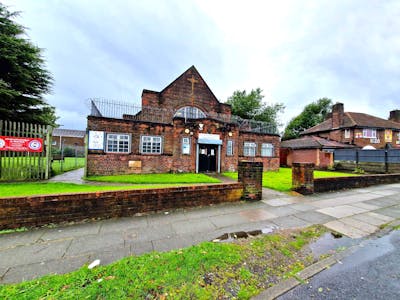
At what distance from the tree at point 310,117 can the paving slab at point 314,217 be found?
37.6 meters

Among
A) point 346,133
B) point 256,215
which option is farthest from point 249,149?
point 346,133

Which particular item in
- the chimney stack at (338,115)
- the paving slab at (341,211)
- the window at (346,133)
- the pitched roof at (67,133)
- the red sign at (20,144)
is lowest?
the paving slab at (341,211)

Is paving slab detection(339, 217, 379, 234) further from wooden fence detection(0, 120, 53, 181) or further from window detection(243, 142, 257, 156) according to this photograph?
wooden fence detection(0, 120, 53, 181)

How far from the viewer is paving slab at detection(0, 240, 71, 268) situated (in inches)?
98.2

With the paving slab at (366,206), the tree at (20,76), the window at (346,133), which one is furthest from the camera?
the window at (346,133)

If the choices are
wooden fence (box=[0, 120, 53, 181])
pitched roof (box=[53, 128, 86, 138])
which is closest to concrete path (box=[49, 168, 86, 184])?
wooden fence (box=[0, 120, 53, 181])

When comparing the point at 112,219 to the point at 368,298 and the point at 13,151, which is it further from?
the point at 13,151

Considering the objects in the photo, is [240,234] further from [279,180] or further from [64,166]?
[64,166]

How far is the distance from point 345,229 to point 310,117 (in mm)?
42708

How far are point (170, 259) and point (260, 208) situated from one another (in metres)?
3.53

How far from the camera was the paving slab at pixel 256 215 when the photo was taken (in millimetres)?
4375

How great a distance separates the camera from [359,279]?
7.39 feet

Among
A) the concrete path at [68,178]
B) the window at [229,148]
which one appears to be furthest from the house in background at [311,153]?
the concrete path at [68,178]

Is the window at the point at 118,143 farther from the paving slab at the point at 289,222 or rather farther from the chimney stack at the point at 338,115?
the chimney stack at the point at 338,115
